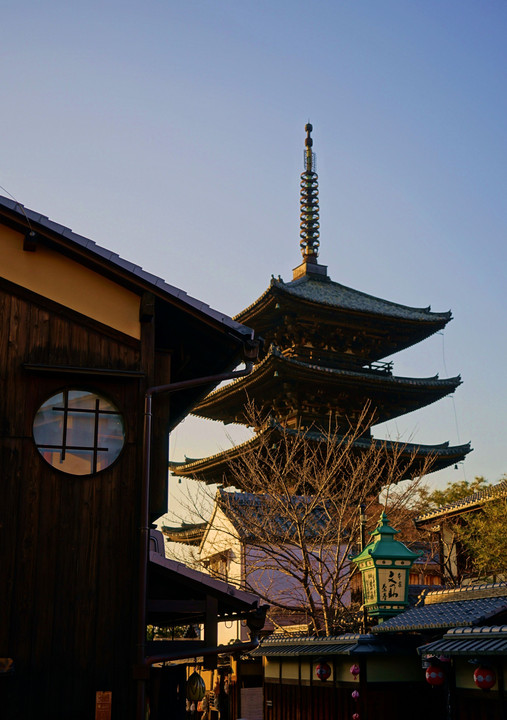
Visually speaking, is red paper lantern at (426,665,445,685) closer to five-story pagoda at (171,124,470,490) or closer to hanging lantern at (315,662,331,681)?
hanging lantern at (315,662,331,681)

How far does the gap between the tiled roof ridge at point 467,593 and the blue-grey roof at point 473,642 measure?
5.57 feet

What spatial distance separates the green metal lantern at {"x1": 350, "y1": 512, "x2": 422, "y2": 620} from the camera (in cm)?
1373

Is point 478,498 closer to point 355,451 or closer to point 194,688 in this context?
point 355,451

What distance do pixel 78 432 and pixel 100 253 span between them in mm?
2071

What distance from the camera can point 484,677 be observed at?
33.8 ft

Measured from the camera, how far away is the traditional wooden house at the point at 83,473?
857cm

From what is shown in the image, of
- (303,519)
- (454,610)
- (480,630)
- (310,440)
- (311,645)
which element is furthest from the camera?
(310,440)

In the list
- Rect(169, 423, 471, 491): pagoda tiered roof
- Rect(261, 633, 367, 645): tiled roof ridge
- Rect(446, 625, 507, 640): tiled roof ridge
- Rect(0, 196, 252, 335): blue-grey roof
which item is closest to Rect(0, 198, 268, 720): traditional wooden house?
Rect(0, 196, 252, 335): blue-grey roof

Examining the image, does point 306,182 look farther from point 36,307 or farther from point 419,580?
point 36,307

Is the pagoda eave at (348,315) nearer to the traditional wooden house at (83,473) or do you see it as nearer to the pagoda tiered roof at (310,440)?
the pagoda tiered roof at (310,440)

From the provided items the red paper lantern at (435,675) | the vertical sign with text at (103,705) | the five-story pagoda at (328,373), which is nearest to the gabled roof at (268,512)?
the five-story pagoda at (328,373)

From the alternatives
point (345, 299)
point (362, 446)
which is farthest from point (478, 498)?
point (345, 299)

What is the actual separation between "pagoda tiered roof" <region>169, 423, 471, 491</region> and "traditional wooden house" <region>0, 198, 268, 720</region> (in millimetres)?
17974

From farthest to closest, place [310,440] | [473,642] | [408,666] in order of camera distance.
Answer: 1. [310,440]
2. [408,666]
3. [473,642]
